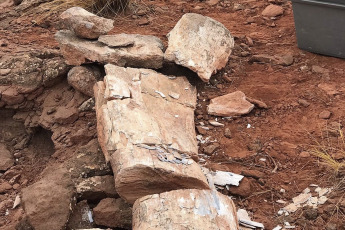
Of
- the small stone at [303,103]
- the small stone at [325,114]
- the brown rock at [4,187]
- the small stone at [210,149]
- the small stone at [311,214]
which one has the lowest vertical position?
the small stone at [325,114]

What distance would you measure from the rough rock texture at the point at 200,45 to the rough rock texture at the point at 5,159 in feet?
4.86

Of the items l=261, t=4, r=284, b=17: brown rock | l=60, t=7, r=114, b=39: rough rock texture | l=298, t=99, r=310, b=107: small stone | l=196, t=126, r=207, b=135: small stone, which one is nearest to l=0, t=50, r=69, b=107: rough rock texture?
l=60, t=7, r=114, b=39: rough rock texture

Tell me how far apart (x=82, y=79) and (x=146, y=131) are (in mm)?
1144

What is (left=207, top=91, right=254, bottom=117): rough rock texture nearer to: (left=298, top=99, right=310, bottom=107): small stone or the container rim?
(left=298, top=99, right=310, bottom=107): small stone

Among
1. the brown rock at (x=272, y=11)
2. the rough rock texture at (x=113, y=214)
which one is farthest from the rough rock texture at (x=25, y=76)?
the brown rock at (x=272, y=11)

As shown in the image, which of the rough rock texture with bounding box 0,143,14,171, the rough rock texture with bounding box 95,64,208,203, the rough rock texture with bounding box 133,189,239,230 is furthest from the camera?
the rough rock texture with bounding box 0,143,14,171

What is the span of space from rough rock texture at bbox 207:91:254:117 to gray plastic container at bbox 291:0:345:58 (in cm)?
95

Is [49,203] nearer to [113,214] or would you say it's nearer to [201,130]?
[113,214]

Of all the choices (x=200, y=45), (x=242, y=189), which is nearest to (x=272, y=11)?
(x=200, y=45)

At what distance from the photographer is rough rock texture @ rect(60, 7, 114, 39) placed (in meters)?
4.69

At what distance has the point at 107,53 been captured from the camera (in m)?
4.62

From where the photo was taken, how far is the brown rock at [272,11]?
600cm

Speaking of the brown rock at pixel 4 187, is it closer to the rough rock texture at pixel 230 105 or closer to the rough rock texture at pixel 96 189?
the rough rock texture at pixel 96 189

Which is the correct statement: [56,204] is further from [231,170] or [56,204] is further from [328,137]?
[328,137]
